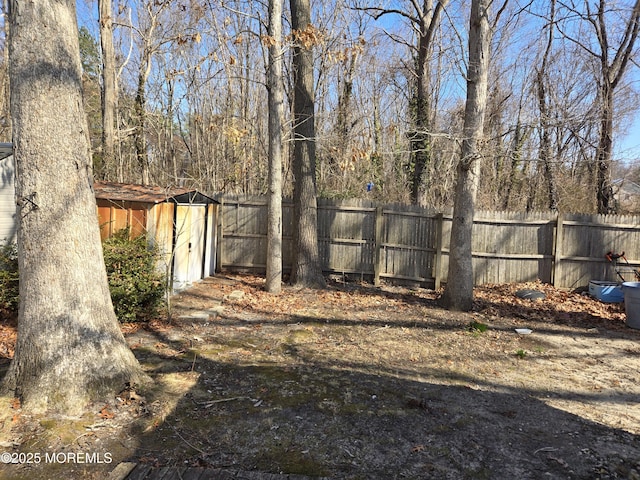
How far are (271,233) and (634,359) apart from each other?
20.5 feet

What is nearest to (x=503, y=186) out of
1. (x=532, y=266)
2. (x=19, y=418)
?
(x=532, y=266)

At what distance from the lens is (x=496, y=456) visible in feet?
10.3

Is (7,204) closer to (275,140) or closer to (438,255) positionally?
(275,140)

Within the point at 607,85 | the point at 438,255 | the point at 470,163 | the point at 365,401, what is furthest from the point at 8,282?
the point at 607,85

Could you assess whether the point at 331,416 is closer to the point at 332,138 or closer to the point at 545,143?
the point at 332,138

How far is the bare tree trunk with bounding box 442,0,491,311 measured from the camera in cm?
749

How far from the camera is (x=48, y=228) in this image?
3.53 meters

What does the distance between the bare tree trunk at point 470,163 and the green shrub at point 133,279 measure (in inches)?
202

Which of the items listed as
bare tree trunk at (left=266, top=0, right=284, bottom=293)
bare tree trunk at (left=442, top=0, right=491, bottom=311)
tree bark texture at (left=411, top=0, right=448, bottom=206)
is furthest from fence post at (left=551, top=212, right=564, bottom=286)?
bare tree trunk at (left=266, top=0, right=284, bottom=293)

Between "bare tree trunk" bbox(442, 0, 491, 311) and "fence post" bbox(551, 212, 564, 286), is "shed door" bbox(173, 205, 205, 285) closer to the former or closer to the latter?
"bare tree trunk" bbox(442, 0, 491, 311)

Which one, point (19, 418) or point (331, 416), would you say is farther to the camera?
point (331, 416)

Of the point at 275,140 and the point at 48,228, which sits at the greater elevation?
the point at 275,140

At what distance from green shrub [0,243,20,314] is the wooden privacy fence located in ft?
20.1

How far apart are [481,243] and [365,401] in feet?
21.9
